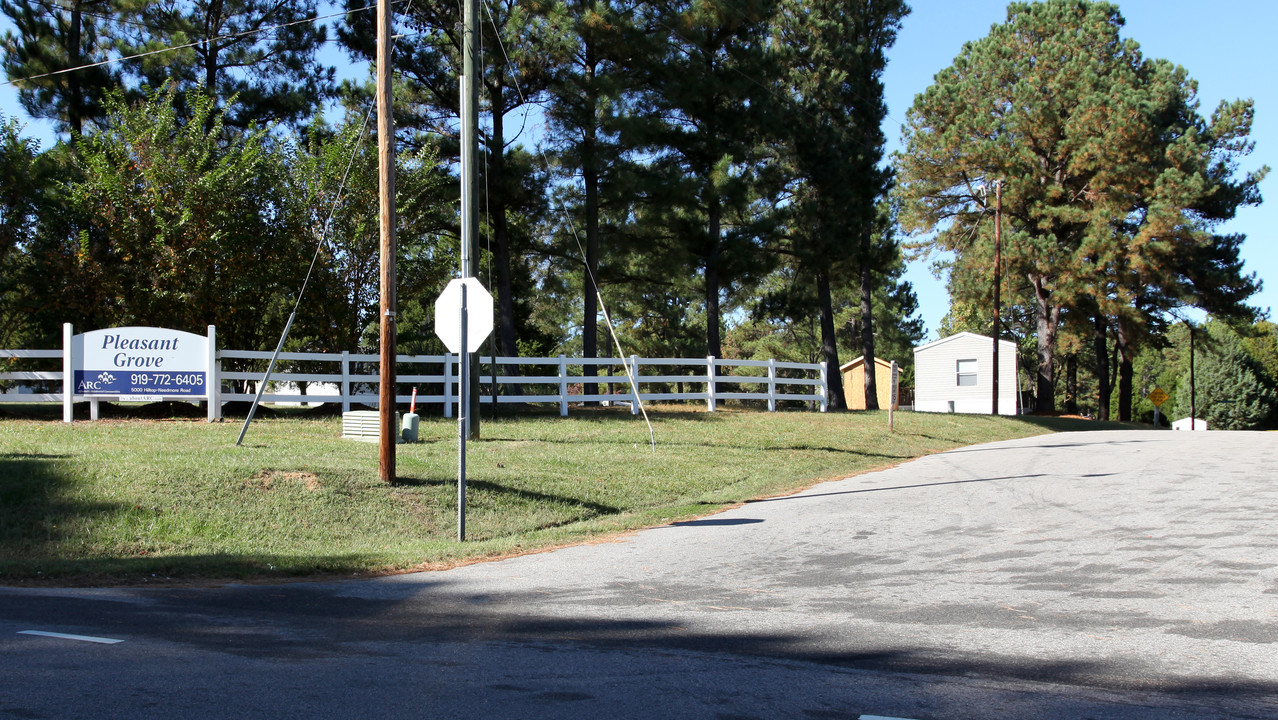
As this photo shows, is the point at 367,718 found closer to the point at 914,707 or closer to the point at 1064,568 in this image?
the point at 914,707

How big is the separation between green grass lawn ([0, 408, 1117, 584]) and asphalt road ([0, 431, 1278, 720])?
110 cm

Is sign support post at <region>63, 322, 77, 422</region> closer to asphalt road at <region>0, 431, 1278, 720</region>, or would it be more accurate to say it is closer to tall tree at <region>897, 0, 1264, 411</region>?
asphalt road at <region>0, 431, 1278, 720</region>

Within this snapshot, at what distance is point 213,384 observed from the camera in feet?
58.6

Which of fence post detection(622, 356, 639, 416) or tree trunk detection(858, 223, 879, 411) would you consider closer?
fence post detection(622, 356, 639, 416)

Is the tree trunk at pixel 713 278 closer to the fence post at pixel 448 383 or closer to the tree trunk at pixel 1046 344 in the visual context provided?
the fence post at pixel 448 383

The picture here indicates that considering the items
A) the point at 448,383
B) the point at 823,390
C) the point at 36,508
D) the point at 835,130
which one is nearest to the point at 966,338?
the point at 835,130

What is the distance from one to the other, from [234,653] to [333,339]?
16494 mm

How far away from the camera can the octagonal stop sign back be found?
1127cm

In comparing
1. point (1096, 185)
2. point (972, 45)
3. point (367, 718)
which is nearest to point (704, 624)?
point (367, 718)

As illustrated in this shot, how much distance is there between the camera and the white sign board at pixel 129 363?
57.2ft

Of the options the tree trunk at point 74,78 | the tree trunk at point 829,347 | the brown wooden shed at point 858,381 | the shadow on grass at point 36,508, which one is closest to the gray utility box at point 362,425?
the shadow on grass at point 36,508

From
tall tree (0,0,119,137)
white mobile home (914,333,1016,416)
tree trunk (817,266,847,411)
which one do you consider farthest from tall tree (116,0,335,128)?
white mobile home (914,333,1016,416)

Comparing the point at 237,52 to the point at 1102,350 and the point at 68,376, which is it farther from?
the point at 1102,350

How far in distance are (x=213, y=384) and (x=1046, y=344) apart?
33192mm
